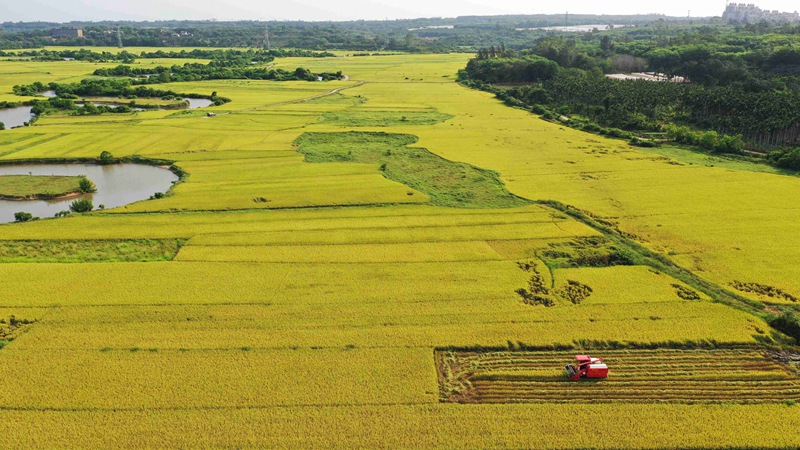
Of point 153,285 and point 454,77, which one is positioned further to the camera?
point 454,77

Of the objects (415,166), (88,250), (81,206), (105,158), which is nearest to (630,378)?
(88,250)

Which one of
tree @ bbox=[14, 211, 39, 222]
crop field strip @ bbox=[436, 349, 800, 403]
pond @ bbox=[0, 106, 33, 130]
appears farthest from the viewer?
pond @ bbox=[0, 106, 33, 130]

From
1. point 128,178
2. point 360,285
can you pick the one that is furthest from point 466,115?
point 360,285

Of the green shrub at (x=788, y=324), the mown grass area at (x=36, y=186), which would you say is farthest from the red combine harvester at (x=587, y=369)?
the mown grass area at (x=36, y=186)

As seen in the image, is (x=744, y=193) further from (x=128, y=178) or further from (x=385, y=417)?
(x=128, y=178)

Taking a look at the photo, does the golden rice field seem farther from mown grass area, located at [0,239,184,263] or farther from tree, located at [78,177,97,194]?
tree, located at [78,177,97,194]

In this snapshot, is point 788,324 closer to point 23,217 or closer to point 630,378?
point 630,378

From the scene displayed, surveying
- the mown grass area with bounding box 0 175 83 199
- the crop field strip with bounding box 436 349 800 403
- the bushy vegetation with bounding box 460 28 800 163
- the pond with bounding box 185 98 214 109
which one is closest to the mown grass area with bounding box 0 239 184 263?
the mown grass area with bounding box 0 175 83 199
